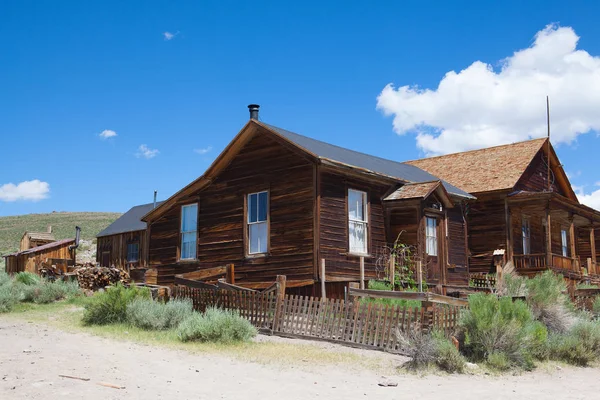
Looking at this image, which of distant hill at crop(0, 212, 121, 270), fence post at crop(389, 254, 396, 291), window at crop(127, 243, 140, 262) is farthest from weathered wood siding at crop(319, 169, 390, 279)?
distant hill at crop(0, 212, 121, 270)

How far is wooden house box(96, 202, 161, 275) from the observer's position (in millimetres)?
35875

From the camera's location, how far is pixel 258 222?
19.3m

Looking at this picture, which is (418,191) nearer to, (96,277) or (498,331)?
(498,331)

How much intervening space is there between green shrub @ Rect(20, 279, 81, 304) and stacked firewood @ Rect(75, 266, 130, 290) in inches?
38.9

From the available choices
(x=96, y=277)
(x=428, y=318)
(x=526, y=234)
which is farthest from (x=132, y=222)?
(x=428, y=318)

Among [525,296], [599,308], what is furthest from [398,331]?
[599,308]

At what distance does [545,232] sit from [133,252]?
75.1 ft

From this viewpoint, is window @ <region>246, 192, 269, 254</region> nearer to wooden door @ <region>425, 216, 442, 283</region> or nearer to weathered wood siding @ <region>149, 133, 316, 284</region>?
weathered wood siding @ <region>149, 133, 316, 284</region>

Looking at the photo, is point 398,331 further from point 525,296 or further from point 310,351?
point 525,296

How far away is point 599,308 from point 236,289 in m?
9.79

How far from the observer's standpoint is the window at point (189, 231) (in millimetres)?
21734

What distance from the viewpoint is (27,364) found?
915cm

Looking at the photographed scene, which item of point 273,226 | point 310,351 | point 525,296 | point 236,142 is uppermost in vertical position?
point 236,142

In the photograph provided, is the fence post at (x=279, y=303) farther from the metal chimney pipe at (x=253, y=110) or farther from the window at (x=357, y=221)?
the metal chimney pipe at (x=253, y=110)
